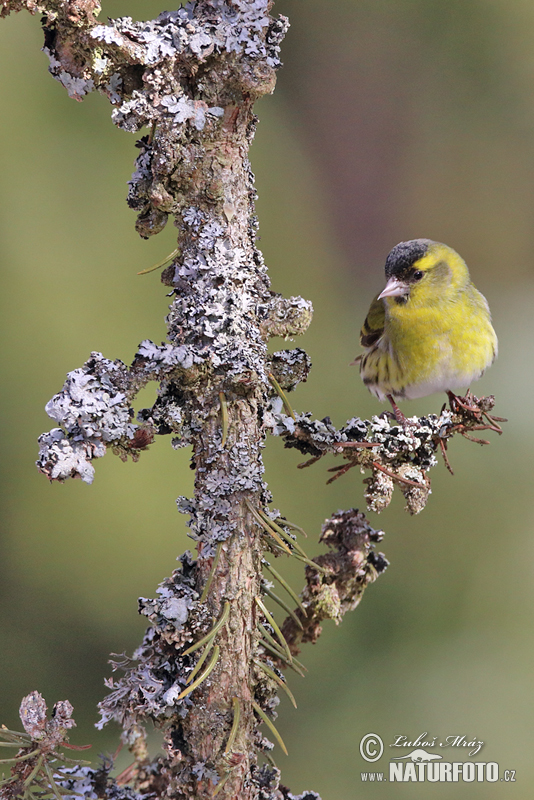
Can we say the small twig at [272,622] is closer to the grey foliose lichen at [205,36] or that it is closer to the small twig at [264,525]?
the small twig at [264,525]

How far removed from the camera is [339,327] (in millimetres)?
1210

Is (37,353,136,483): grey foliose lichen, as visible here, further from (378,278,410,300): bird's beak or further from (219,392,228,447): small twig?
(378,278,410,300): bird's beak

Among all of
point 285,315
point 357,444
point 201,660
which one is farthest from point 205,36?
point 201,660

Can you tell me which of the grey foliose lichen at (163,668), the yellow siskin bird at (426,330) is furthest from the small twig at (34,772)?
the yellow siskin bird at (426,330)

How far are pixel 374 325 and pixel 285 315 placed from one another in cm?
48

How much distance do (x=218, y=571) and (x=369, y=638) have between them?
2.22 feet

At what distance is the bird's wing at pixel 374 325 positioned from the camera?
3.23 ft

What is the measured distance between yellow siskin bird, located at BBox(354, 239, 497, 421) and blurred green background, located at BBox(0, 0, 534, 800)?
226 mm

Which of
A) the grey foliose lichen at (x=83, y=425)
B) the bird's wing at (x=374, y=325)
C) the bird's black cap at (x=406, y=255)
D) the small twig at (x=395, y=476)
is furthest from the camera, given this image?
the bird's wing at (x=374, y=325)

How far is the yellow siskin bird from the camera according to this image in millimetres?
890

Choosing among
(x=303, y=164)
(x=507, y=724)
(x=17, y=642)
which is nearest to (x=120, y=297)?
(x=303, y=164)

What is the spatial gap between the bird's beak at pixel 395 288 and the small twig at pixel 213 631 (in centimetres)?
48

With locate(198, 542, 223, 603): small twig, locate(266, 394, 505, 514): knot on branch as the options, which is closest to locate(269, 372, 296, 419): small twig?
locate(266, 394, 505, 514): knot on branch

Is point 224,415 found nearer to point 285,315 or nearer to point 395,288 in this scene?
point 285,315
